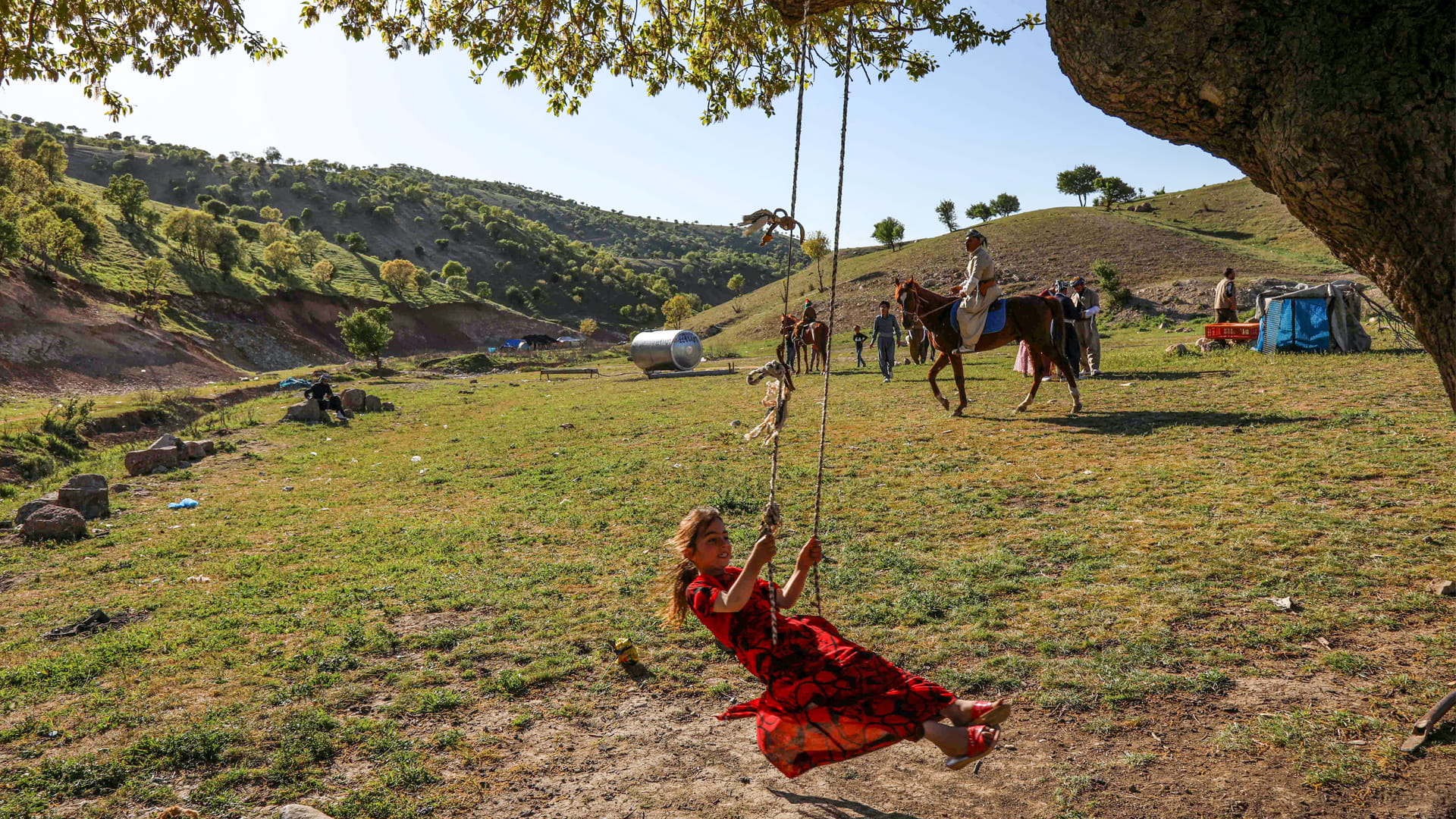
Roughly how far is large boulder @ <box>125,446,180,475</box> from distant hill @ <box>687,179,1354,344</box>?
3805 cm

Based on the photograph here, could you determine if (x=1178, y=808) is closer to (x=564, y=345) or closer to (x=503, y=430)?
(x=503, y=430)

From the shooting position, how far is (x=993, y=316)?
13.8m

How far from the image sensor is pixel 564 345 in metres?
67.6

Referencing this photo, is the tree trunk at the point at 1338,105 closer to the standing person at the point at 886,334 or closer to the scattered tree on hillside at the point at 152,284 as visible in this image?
the standing person at the point at 886,334

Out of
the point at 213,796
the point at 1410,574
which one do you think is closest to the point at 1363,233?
the point at 1410,574

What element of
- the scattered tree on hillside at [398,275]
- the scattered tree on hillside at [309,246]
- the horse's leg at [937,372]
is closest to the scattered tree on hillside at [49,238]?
the scattered tree on hillside at [309,246]

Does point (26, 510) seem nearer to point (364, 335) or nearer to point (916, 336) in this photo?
point (916, 336)

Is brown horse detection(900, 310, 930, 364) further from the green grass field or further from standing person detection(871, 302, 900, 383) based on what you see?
standing person detection(871, 302, 900, 383)

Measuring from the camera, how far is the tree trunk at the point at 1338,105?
3168 mm

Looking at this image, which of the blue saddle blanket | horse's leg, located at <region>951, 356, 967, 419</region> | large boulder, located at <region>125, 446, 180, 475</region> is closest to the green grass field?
horse's leg, located at <region>951, 356, 967, 419</region>

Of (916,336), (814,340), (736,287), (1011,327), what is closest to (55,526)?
(916,336)

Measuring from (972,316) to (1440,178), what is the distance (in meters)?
10.5

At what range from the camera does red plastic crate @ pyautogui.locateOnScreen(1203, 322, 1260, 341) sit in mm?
19828

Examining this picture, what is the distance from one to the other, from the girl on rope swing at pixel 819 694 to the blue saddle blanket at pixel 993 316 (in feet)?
35.9
